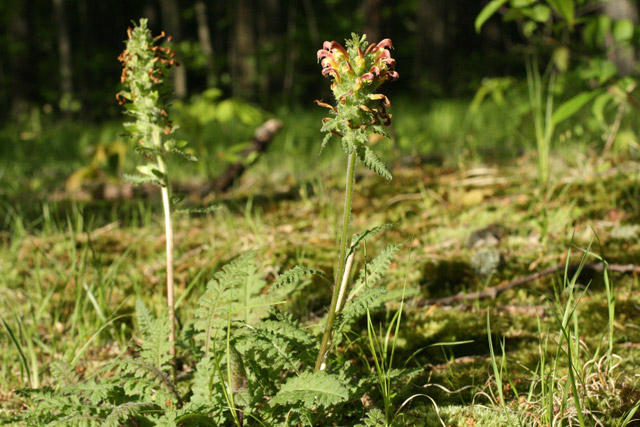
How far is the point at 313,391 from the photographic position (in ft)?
4.16

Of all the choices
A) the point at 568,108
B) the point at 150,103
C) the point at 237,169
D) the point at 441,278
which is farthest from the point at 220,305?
the point at 237,169

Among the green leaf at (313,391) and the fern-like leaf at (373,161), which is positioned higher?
the fern-like leaf at (373,161)

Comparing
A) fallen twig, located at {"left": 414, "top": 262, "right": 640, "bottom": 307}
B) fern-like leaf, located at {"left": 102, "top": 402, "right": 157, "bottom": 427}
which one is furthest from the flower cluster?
fallen twig, located at {"left": 414, "top": 262, "right": 640, "bottom": 307}

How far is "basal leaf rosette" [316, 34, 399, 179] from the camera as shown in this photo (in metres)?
1.17

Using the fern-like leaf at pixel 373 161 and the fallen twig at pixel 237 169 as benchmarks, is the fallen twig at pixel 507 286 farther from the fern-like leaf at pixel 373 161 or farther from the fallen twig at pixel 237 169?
the fallen twig at pixel 237 169

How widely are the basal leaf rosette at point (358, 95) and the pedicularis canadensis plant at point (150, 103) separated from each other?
60 centimetres

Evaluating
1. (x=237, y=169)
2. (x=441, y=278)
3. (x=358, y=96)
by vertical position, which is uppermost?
(x=358, y=96)

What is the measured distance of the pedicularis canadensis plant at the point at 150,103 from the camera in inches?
61.3

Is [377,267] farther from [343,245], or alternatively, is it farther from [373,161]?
[373,161]

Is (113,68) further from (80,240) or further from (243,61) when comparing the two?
(80,240)

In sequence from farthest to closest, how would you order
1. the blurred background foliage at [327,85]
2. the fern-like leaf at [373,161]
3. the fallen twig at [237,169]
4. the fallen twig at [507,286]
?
the fallen twig at [237,169], the blurred background foliage at [327,85], the fallen twig at [507,286], the fern-like leaf at [373,161]

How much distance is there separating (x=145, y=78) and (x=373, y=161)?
0.87m

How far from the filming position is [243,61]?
11.1 metres

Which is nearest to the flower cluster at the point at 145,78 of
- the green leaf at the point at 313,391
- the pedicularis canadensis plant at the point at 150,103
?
the pedicularis canadensis plant at the point at 150,103
